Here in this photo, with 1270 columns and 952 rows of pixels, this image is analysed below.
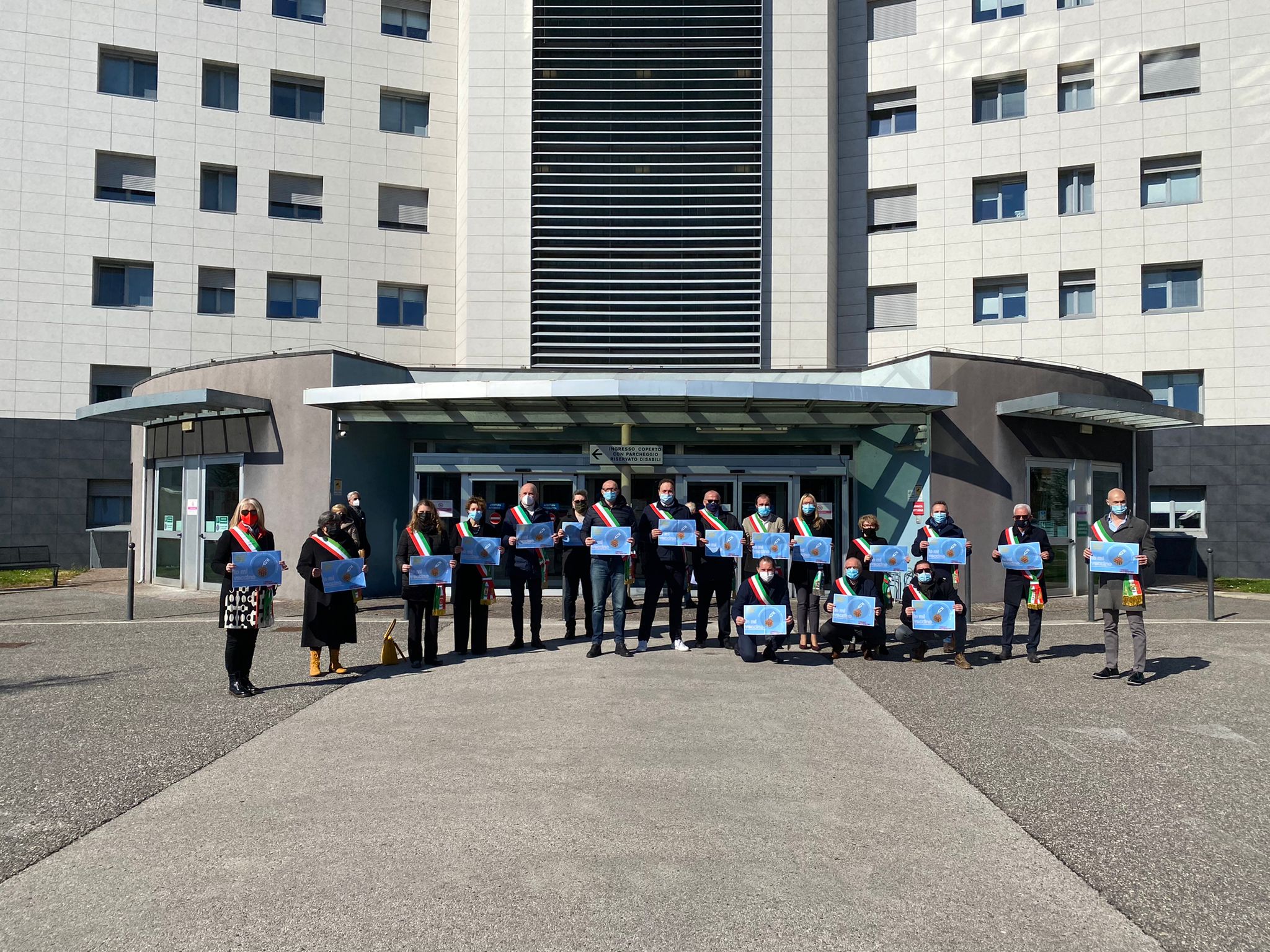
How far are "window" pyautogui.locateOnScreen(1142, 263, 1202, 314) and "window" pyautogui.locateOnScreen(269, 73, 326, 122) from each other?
2366cm

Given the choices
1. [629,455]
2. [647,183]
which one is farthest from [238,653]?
[647,183]

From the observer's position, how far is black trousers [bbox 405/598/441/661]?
28.3ft

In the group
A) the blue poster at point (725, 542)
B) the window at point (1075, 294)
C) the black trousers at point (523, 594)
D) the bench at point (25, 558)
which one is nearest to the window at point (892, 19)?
the window at point (1075, 294)

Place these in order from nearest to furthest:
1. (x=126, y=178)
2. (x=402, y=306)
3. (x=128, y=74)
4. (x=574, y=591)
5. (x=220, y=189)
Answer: (x=574, y=591), (x=126, y=178), (x=128, y=74), (x=220, y=189), (x=402, y=306)

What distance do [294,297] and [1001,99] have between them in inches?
823

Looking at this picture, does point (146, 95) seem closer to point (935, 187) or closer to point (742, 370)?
point (742, 370)

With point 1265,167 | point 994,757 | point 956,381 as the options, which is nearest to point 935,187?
point 1265,167

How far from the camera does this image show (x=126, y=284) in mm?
22797

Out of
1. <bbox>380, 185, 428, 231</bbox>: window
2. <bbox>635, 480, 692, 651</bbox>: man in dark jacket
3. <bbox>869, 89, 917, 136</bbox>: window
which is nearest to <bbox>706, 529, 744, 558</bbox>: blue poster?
<bbox>635, 480, 692, 651</bbox>: man in dark jacket

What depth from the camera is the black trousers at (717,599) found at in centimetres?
985

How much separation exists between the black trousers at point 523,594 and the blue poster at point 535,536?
→ 0.89 ft

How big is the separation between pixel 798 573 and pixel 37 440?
21.8 metres

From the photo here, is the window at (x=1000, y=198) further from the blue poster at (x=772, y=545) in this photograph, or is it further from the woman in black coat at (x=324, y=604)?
the woman in black coat at (x=324, y=604)

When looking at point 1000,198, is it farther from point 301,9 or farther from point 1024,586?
point 301,9
